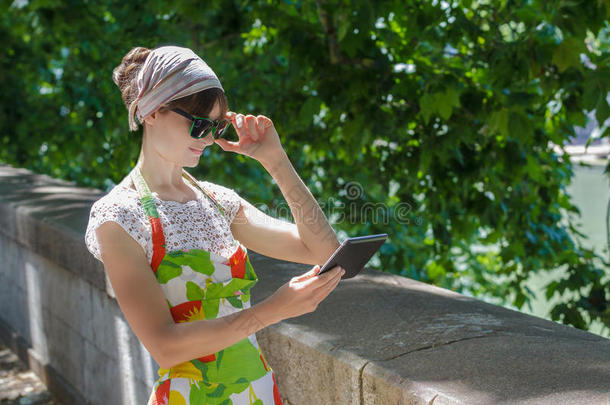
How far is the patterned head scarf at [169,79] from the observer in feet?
5.14

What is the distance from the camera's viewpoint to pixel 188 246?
5.32 feet

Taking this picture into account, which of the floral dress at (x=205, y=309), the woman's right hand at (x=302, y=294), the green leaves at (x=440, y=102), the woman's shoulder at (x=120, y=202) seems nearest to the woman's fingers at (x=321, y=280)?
the woman's right hand at (x=302, y=294)

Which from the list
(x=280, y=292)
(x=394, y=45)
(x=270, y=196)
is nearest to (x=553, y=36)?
(x=394, y=45)

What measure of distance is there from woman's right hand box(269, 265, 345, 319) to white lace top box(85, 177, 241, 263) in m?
0.33

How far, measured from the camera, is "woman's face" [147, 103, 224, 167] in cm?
161

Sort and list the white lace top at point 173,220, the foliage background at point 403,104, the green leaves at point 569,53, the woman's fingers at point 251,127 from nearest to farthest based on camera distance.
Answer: the white lace top at point 173,220 < the woman's fingers at point 251,127 < the green leaves at point 569,53 < the foliage background at point 403,104

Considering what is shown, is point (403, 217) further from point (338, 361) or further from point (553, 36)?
point (338, 361)

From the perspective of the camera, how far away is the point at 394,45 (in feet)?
13.7

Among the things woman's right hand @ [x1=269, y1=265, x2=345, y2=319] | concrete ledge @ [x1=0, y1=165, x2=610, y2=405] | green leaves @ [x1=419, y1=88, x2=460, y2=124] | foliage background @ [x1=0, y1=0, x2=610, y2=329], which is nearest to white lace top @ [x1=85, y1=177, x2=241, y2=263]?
woman's right hand @ [x1=269, y1=265, x2=345, y2=319]

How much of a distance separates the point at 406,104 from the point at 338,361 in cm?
294

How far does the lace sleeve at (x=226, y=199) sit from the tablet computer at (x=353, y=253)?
1.60 feet

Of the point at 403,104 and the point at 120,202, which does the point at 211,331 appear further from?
the point at 403,104

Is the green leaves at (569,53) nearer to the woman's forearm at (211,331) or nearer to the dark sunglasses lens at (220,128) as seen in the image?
the dark sunglasses lens at (220,128)

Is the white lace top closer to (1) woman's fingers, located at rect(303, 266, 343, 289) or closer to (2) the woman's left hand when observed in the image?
(2) the woman's left hand
